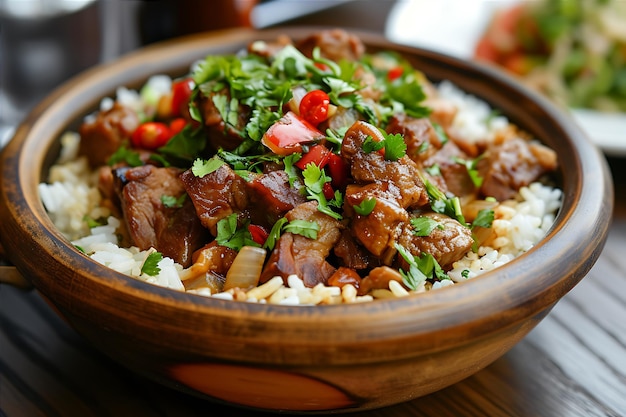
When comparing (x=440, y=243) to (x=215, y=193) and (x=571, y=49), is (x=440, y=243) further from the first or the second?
(x=571, y=49)

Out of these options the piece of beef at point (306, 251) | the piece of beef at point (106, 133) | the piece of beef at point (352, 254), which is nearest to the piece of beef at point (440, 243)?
the piece of beef at point (352, 254)

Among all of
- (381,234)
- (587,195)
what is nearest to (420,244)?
(381,234)

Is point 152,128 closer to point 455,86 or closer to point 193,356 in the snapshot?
point 193,356

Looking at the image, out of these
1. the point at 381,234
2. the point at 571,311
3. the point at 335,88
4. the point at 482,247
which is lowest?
the point at 571,311

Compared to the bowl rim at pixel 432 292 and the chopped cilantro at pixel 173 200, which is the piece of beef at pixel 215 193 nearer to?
the chopped cilantro at pixel 173 200

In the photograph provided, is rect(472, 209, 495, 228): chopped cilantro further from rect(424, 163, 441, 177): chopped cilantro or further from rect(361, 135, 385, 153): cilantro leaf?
rect(361, 135, 385, 153): cilantro leaf

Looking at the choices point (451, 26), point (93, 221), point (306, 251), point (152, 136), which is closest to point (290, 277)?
point (306, 251)
